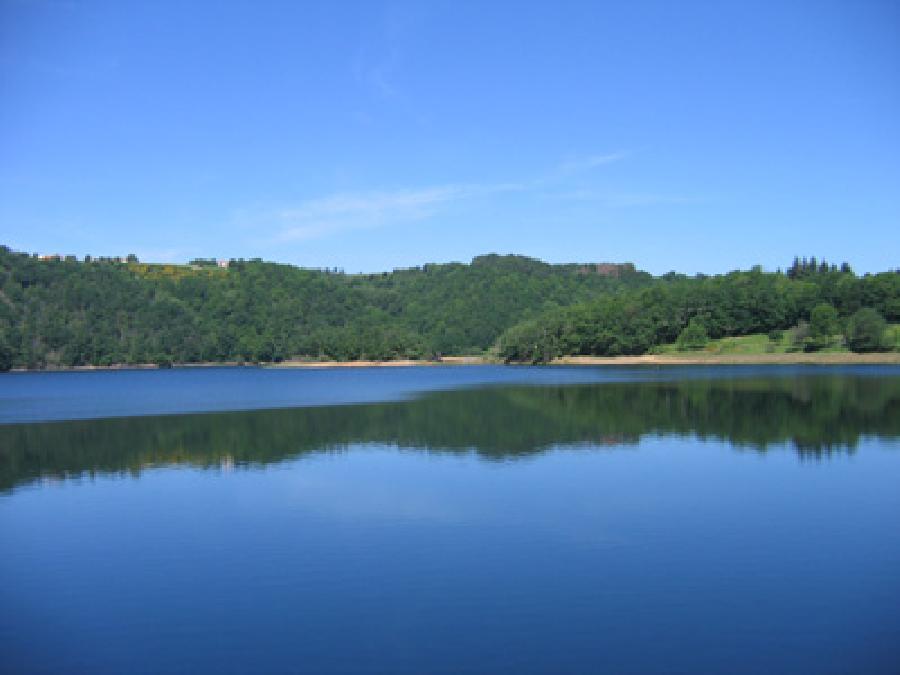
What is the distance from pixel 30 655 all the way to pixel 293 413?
4468 centimetres

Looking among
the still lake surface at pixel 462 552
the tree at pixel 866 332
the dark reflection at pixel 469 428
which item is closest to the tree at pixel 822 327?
the tree at pixel 866 332

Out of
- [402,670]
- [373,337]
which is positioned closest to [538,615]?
[402,670]

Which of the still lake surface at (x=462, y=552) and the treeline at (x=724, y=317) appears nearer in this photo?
the still lake surface at (x=462, y=552)

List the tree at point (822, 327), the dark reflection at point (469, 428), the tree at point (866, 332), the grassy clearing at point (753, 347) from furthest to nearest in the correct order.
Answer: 1. the grassy clearing at point (753, 347)
2. the tree at point (822, 327)
3. the tree at point (866, 332)
4. the dark reflection at point (469, 428)

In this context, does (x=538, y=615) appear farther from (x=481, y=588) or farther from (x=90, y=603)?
(x=90, y=603)

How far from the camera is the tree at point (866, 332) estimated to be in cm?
11306

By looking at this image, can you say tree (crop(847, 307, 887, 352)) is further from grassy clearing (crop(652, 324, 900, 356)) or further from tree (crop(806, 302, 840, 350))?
tree (crop(806, 302, 840, 350))

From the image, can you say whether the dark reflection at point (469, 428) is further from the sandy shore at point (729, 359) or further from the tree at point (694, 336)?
the tree at point (694, 336)

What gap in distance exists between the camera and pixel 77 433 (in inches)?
1849

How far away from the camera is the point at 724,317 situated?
144 metres

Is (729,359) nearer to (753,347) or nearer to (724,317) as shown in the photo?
(753,347)

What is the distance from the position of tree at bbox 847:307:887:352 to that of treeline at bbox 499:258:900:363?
0.13 metres

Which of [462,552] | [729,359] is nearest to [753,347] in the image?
[729,359]

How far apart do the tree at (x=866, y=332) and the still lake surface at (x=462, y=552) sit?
8107 cm
